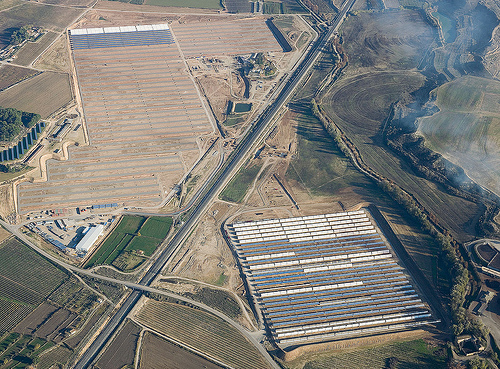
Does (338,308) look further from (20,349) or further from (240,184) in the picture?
(20,349)

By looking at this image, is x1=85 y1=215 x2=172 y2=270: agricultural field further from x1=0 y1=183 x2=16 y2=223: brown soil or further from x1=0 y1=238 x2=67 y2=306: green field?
x1=0 y1=183 x2=16 y2=223: brown soil

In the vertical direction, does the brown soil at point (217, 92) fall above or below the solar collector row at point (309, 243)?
above

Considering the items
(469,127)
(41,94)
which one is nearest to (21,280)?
Result: (41,94)

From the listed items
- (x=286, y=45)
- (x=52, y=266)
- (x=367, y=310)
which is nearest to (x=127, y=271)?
(x=52, y=266)

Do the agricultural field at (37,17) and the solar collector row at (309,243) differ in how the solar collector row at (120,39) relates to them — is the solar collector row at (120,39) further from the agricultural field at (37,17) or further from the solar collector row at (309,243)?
the solar collector row at (309,243)

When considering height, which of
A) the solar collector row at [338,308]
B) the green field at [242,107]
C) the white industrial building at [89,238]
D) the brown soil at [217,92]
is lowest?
the solar collector row at [338,308]

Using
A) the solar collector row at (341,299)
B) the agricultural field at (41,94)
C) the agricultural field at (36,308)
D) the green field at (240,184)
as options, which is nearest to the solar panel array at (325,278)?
the solar collector row at (341,299)

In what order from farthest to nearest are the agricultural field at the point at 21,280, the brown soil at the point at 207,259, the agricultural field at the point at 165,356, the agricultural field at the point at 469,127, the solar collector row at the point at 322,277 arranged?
the agricultural field at the point at 469,127 < the brown soil at the point at 207,259 < the solar collector row at the point at 322,277 < the agricultural field at the point at 21,280 < the agricultural field at the point at 165,356
